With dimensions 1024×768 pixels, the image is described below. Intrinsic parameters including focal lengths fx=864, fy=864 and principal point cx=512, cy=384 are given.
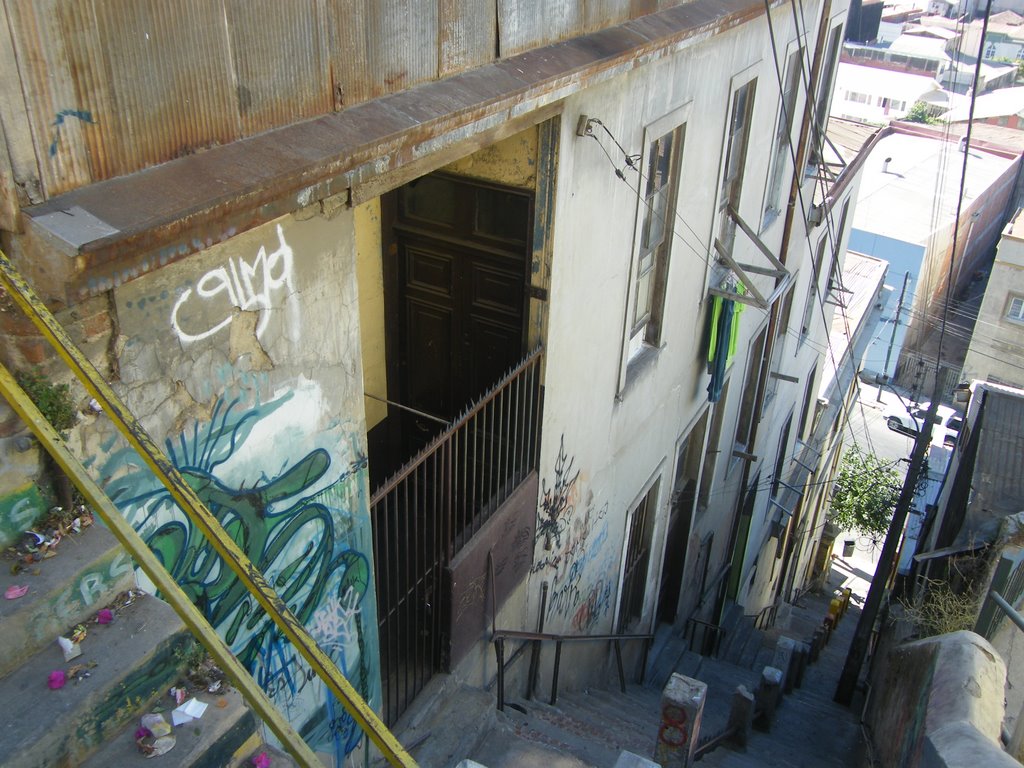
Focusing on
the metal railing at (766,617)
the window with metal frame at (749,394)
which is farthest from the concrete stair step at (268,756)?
the metal railing at (766,617)

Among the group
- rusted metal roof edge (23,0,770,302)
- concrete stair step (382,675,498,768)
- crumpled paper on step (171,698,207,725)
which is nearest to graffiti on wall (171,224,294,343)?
rusted metal roof edge (23,0,770,302)

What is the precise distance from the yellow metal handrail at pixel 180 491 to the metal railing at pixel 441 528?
2.54 m

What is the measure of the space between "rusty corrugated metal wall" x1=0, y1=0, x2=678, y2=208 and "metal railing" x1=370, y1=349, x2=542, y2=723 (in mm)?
2386

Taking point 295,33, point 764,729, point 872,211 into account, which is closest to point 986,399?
point 764,729

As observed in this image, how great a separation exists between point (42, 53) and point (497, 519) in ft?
15.1

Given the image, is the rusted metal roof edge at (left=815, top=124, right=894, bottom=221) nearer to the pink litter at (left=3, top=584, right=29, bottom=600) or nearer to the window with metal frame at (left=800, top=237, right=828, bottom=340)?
the window with metal frame at (left=800, top=237, right=828, bottom=340)

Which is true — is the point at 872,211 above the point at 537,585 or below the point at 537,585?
below

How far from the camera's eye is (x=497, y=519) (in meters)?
6.48

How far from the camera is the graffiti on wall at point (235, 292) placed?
3.38m

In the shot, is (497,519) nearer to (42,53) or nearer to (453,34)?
(453,34)

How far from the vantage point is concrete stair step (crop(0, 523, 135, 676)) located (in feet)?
9.64

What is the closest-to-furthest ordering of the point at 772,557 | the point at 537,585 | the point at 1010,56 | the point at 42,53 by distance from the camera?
the point at 42,53 → the point at 537,585 → the point at 772,557 → the point at 1010,56

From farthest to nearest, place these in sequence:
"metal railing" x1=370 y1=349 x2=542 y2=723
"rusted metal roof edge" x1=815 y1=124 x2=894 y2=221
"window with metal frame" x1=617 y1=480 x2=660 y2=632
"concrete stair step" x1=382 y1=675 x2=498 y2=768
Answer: "rusted metal roof edge" x1=815 y1=124 x2=894 y2=221 < "window with metal frame" x1=617 y1=480 x2=660 y2=632 < "concrete stair step" x1=382 y1=675 x2=498 y2=768 < "metal railing" x1=370 y1=349 x2=542 y2=723

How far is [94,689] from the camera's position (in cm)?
292
